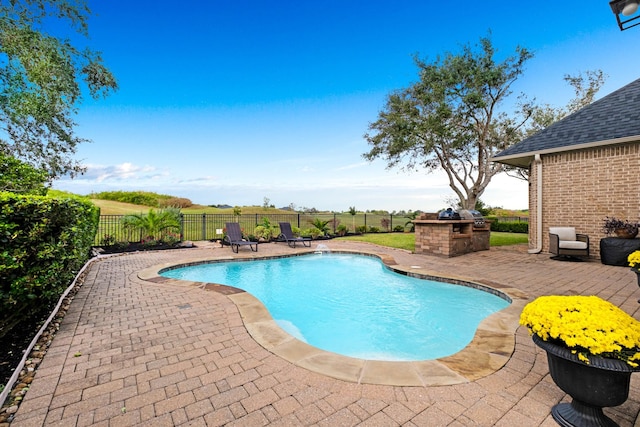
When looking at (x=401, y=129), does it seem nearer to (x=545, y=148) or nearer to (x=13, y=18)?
(x=545, y=148)

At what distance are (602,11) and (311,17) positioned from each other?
864 centimetres

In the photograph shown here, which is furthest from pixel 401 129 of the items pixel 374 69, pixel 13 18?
pixel 13 18

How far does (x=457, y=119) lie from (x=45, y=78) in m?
15.5

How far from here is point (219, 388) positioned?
2.08 meters

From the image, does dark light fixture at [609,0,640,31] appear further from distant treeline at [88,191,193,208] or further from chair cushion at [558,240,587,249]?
distant treeline at [88,191,193,208]

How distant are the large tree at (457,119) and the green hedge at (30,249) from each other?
13363 millimetres

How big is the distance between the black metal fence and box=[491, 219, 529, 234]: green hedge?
531 centimetres

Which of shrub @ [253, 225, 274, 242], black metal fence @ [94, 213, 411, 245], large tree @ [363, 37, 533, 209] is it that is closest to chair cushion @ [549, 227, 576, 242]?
large tree @ [363, 37, 533, 209]

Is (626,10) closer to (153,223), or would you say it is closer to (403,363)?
(403,363)

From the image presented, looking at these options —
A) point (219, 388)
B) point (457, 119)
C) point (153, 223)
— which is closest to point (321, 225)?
point (153, 223)

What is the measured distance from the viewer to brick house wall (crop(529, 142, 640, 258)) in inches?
284

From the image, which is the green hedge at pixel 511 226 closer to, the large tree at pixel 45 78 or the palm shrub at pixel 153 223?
the palm shrub at pixel 153 223

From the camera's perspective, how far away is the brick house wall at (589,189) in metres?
7.22

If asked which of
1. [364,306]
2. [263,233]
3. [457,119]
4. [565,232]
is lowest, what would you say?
[364,306]
